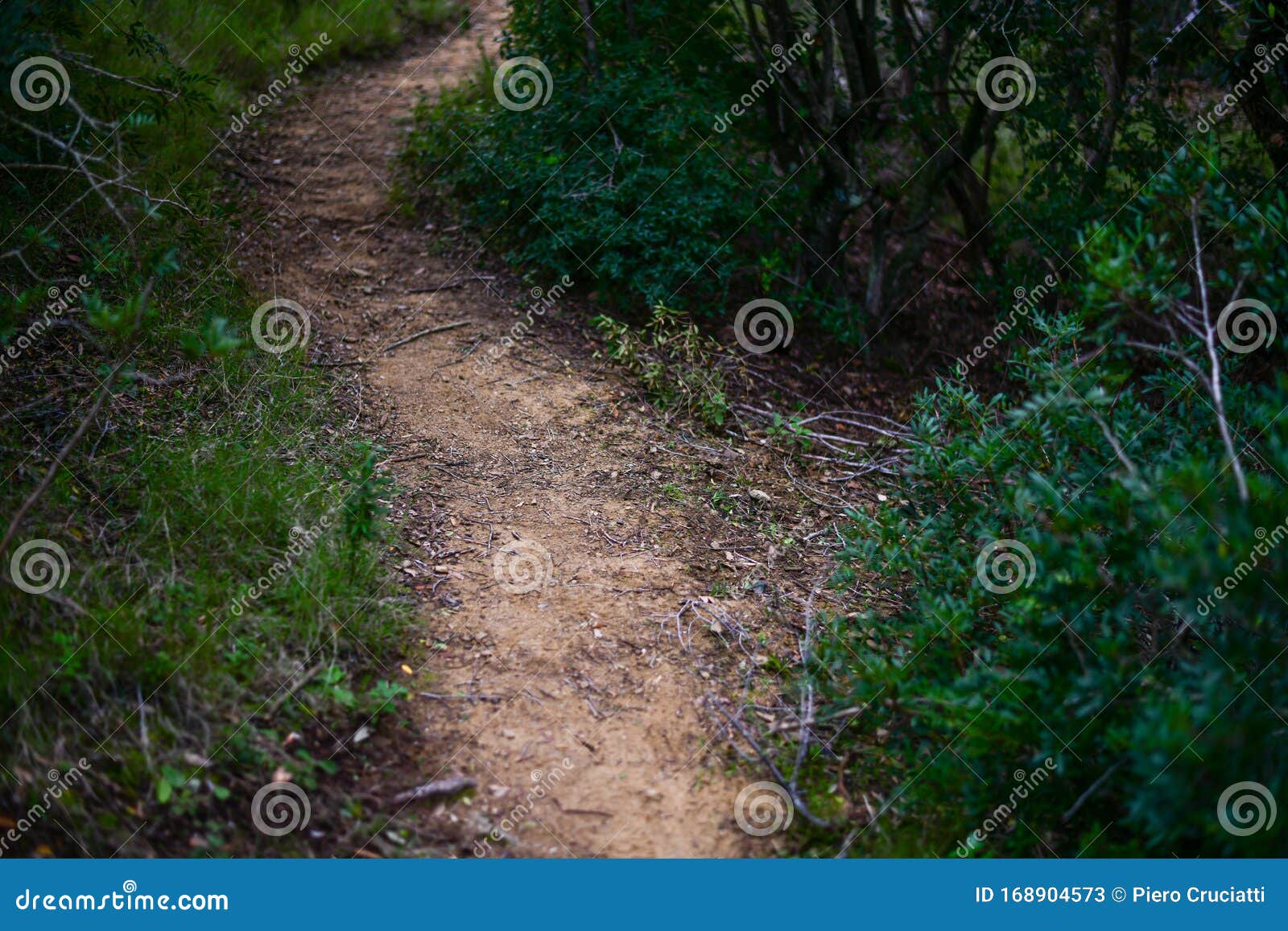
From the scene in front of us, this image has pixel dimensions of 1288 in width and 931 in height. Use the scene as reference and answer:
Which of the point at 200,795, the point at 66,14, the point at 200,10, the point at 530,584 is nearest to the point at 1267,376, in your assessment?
the point at 530,584

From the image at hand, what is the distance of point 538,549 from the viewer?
4.00 m

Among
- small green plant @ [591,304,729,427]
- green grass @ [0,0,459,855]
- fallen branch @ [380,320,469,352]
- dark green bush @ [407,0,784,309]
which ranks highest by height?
dark green bush @ [407,0,784,309]

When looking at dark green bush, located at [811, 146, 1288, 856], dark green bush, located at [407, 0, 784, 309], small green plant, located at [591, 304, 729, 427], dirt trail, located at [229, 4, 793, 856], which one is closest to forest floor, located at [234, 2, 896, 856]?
dirt trail, located at [229, 4, 793, 856]

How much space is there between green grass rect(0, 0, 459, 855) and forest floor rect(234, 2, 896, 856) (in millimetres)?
224

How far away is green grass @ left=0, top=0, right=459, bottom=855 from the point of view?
2.71m

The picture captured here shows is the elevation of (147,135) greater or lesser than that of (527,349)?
lesser

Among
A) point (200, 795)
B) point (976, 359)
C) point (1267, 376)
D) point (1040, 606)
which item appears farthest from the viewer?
point (976, 359)

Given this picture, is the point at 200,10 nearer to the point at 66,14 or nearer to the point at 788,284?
the point at 66,14

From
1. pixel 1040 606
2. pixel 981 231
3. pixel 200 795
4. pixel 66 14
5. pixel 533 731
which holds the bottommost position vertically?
pixel 200 795

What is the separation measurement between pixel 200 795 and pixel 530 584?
145 centimetres

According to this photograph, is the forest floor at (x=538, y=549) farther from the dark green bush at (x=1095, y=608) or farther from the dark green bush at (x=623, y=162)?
the dark green bush at (x=1095, y=608)

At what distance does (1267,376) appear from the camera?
185 inches

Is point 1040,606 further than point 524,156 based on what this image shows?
No

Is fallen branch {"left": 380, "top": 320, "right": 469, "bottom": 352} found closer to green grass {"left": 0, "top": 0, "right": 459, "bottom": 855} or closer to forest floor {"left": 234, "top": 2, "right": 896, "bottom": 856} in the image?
forest floor {"left": 234, "top": 2, "right": 896, "bottom": 856}
